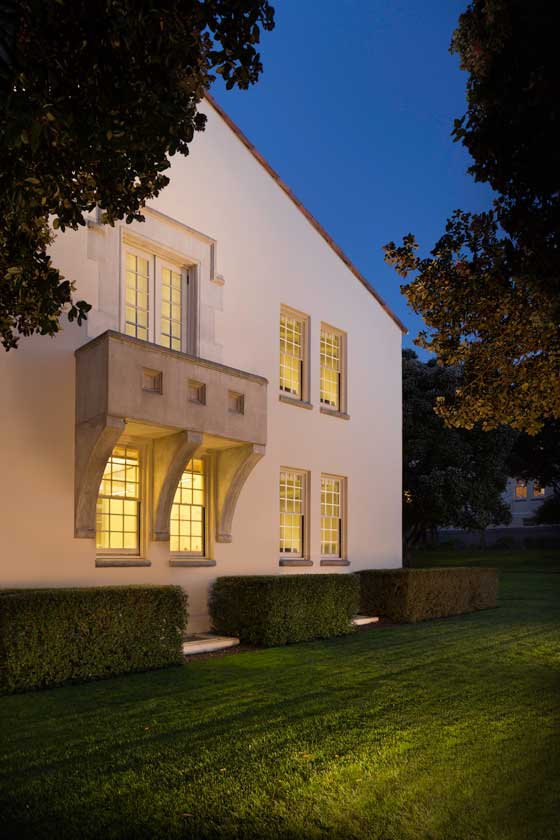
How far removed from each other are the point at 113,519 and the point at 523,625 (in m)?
9.84

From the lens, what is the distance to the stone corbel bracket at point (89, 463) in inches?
477

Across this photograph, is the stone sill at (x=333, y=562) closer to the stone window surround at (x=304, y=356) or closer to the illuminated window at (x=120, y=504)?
the stone window surround at (x=304, y=356)

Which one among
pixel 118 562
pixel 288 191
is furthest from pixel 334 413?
pixel 118 562

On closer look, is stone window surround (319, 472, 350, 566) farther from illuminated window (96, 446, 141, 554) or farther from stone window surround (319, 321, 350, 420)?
illuminated window (96, 446, 141, 554)

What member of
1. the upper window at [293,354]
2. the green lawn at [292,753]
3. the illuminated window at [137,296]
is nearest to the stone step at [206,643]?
the green lawn at [292,753]

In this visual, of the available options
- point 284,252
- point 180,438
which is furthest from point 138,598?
point 284,252

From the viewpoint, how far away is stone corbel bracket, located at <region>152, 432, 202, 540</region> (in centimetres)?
1355

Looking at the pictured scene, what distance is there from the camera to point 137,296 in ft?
46.5

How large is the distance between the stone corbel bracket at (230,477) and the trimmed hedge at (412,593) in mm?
5154

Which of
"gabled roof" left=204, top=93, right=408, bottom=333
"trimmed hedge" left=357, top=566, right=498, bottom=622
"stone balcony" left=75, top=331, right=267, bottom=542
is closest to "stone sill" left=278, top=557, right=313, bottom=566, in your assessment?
"trimmed hedge" left=357, top=566, right=498, bottom=622

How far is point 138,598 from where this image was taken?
11.6 meters

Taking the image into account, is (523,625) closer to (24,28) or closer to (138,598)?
(138,598)

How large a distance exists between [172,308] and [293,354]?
4.15m

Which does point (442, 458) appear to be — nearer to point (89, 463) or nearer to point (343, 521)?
point (343, 521)
